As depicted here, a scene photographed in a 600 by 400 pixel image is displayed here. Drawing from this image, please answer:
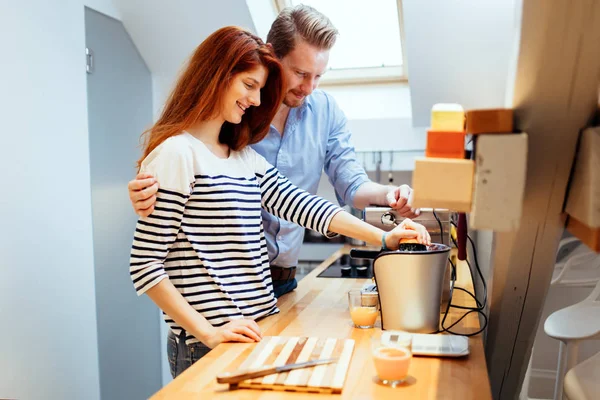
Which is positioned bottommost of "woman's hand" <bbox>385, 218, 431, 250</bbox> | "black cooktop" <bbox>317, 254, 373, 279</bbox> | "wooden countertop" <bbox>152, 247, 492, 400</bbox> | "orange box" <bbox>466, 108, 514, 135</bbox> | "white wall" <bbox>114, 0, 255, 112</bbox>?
"black cooktop" <bbox>317, 254, 373, 279</bbox>

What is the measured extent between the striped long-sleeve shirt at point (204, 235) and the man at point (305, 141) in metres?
0.35

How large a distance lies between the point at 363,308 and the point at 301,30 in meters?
0.86

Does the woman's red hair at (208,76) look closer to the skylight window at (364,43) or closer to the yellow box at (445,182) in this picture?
the yellow box at (445,182)

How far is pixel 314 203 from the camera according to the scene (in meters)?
1.67

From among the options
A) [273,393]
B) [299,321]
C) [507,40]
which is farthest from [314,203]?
[507,40]

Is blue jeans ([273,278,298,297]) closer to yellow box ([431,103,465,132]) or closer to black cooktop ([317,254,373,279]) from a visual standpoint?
black cooktop ([317,254,373,279])

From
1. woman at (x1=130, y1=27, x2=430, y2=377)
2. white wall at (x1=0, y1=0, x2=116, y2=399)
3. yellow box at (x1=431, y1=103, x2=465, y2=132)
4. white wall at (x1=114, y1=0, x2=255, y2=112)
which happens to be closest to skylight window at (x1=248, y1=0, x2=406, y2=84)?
white wall at (x1=114, y1=0, x2=255, y2=112)

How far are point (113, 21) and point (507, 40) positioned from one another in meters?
1.84

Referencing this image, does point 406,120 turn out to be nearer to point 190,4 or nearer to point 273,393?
point 190,4

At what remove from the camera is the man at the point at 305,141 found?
1803mm

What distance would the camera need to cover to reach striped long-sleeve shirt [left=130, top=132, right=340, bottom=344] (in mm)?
1316

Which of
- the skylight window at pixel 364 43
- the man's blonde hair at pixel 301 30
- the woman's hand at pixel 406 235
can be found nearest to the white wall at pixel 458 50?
the skylight window at pixel 364 43

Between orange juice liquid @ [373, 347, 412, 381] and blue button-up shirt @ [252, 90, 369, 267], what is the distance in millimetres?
772

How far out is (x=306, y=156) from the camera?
1956 mm
